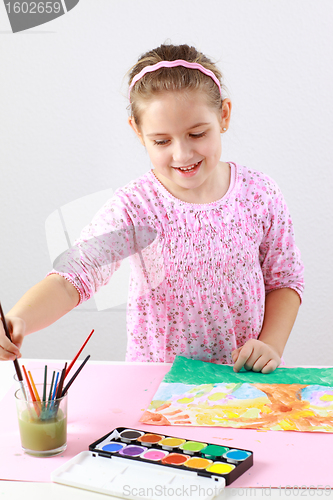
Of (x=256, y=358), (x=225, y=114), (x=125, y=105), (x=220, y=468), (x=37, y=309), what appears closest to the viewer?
(x=220, y=468)

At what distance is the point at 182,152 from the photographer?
0.90m

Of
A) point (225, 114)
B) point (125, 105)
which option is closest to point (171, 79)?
point (225, 114)

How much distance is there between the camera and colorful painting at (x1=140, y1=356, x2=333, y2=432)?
72 centimetres

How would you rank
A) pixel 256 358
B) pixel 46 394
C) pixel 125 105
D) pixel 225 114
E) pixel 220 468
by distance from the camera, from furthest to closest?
pixel 125 105 < pixel 225 114 < pixel 256 358 < pixel 46 394 < pixel 220 468

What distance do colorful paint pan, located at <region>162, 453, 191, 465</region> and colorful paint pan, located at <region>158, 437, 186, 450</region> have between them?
14 mm

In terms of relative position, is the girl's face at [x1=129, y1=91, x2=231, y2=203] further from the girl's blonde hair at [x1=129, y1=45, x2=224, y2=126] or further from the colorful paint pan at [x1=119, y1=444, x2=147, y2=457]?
the colorful paint pan at [x1=119, y1=444, x2=147, y2=457]

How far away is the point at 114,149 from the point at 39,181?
11.8 inches

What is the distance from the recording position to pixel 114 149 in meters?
1.96

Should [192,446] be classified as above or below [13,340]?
below

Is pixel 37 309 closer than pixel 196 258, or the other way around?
pixel 37 309

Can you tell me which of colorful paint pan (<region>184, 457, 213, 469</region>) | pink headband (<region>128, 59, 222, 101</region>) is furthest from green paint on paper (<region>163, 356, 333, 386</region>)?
pink headband (<region>128, 59, 222, 101</region>)

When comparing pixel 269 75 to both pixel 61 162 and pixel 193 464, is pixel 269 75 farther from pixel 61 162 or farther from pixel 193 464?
pixel 193 464

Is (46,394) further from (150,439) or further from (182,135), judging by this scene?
(182,135)

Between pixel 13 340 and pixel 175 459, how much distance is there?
0.85 ft
